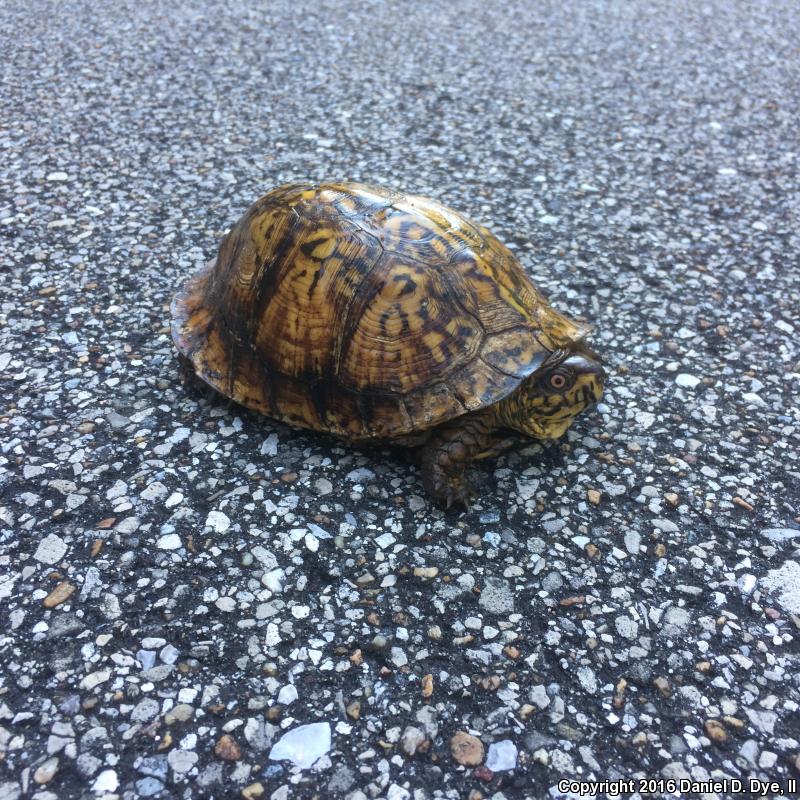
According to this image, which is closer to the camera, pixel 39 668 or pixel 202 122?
pixel 39 668

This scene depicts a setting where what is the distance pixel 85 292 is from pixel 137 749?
2588 millimetres

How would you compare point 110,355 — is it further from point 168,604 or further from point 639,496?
point 639,496

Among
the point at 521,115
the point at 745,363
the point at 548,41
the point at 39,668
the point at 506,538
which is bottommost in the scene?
the point at 39,668

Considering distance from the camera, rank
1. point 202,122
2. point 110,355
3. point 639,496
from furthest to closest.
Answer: point 202,122 < point 110,355 < point 639,496

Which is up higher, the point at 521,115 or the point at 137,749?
the point at 521,115

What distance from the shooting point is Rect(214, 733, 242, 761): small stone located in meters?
1.90

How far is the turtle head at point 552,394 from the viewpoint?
2.70 meters

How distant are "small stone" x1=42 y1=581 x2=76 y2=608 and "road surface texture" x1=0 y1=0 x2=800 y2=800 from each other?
1.5 inches

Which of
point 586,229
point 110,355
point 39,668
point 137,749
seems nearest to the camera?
point 137,749

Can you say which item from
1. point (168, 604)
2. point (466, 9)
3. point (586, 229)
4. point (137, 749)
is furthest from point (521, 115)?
point (137, 749)

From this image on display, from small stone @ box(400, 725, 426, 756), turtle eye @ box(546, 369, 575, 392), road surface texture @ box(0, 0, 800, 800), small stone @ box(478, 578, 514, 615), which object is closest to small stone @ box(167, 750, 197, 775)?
road surface texture @ box(0, 0, 800, 800)

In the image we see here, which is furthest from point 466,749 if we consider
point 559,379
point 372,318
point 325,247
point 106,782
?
point 325,247

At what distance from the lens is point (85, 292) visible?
371 centimetres

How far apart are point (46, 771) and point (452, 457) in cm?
159
